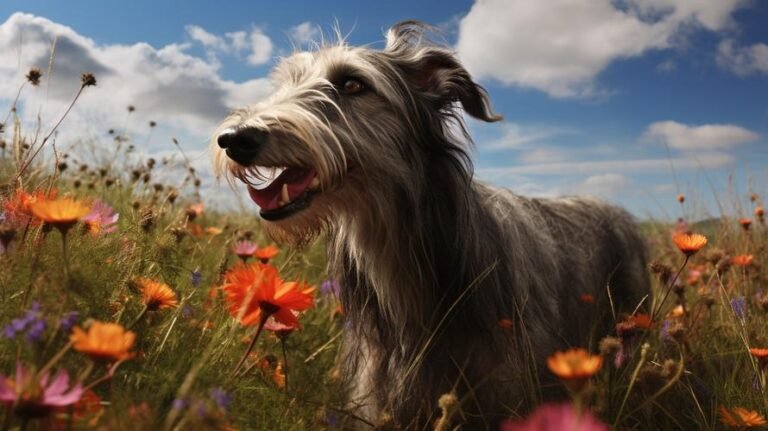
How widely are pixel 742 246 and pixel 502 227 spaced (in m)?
5.08

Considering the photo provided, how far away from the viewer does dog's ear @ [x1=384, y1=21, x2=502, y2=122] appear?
3.46 metres

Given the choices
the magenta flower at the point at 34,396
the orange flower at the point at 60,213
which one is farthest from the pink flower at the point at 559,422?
the orange flower at the point at 60,213

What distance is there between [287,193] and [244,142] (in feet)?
1.05

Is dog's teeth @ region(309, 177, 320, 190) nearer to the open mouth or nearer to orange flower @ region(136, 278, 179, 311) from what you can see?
the open mouth

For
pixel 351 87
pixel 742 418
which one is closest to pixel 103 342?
pixel 742 418

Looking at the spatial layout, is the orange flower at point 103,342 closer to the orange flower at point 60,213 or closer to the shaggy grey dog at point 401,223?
the orange flower at point 60,213

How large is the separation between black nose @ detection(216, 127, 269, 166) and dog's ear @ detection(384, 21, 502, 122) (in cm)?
100

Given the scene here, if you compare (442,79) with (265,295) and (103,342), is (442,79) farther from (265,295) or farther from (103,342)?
(103,342)

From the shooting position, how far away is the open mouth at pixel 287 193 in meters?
2.93

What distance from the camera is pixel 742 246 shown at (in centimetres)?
734

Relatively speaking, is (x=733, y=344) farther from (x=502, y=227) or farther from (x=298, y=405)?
(x=298, y=405)

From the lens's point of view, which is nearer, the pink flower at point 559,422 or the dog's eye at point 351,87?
the pink flower at point 559,422

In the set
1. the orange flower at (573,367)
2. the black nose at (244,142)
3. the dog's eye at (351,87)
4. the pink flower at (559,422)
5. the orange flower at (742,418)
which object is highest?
the dog's eye at (351,87)

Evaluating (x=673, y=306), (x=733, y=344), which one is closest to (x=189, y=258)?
(x=733, y=344)
